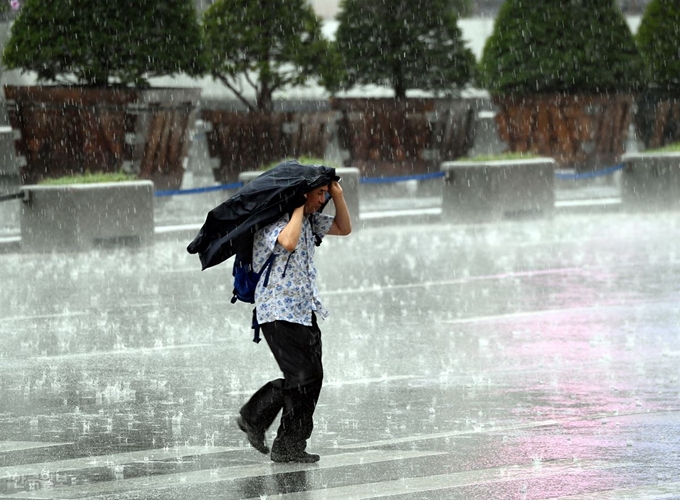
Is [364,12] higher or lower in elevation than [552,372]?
higher

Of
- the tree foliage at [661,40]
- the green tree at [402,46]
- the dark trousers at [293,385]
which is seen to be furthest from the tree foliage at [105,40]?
the dark trousers at [293,385]

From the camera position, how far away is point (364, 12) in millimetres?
23047

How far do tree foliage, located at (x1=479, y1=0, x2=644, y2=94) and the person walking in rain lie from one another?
17.1m

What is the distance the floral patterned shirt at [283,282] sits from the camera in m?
7.12

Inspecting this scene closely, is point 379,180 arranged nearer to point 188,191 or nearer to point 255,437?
point 188,191

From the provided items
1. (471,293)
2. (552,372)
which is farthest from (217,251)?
(471,293)

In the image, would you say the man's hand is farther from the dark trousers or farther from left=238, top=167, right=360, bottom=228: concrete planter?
left=238, top=167, right=360, bottom=228: concrete planter

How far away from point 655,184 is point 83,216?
28.8ft

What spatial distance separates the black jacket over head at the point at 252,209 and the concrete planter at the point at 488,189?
13414mm

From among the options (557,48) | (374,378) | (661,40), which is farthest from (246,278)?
(661,40)

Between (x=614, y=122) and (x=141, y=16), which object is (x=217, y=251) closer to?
(x=141, y=16)

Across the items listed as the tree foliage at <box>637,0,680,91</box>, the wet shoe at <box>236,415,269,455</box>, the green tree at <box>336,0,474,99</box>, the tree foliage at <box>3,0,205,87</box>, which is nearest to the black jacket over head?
the wet shoe at <box>236,415,269,455</box>

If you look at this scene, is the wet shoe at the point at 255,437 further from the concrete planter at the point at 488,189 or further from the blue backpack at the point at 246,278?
the concrete planter at the point at 488,189

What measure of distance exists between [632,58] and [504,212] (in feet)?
16.6
